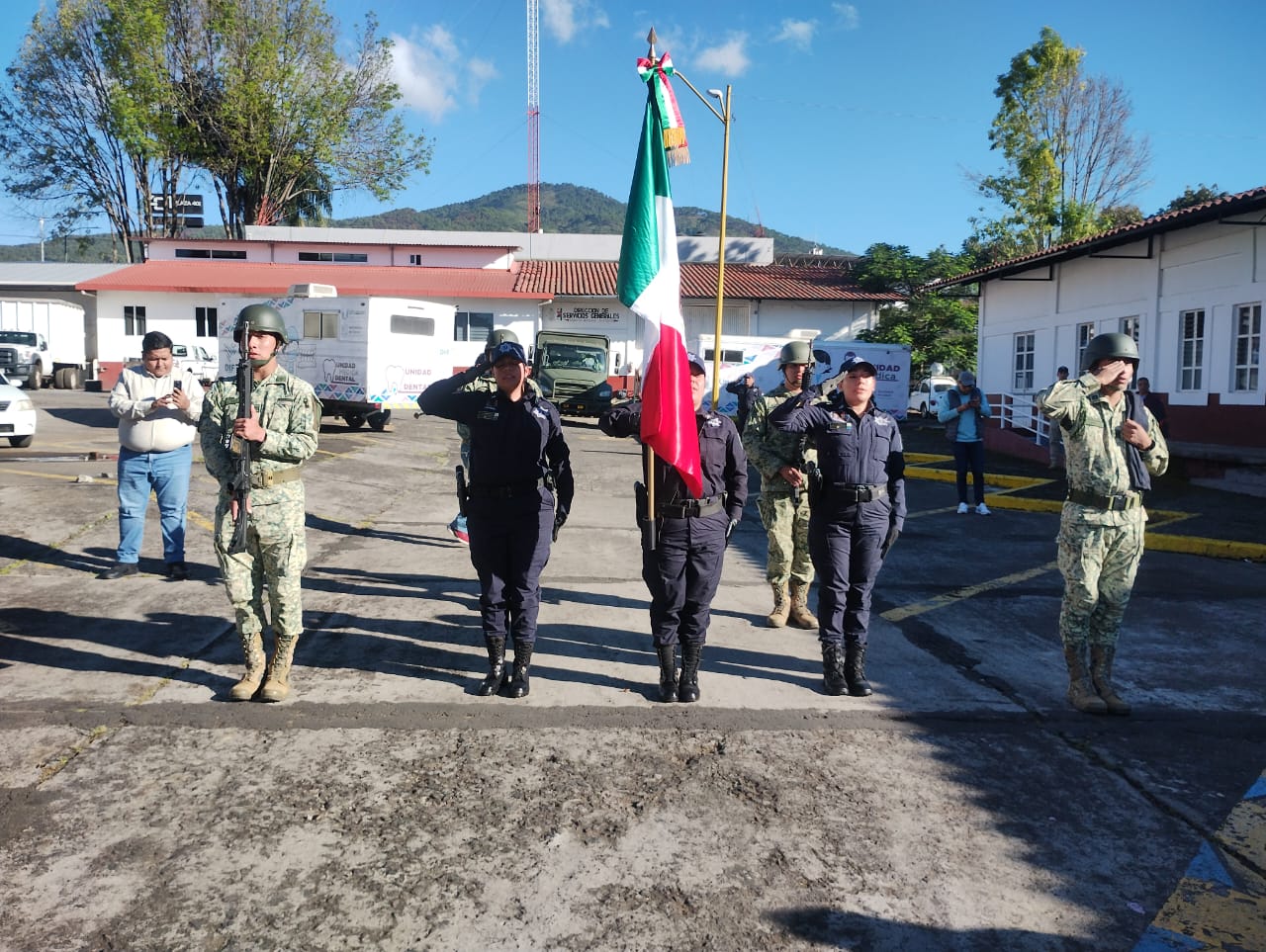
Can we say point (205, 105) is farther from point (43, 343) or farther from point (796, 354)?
point (796, 354)

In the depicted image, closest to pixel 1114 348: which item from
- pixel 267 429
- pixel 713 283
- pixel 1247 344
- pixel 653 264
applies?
pixel 653 264

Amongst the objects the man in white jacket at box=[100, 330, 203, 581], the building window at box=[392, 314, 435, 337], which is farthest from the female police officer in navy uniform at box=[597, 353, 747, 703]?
the building window at box=[392, 314, 435, 337]

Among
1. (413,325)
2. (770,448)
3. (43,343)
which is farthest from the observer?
(43,343)

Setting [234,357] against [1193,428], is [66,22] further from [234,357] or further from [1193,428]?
[1193,428]

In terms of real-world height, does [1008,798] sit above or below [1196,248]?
below

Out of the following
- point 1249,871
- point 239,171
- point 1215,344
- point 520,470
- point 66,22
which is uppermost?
point 66,22

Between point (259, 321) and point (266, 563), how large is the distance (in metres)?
1.28

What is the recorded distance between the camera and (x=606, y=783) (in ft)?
13.1

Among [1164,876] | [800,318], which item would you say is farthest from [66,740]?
[800,318]

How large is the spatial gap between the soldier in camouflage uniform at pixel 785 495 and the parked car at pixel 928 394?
27053 millimetres

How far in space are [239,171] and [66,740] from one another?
41.9m

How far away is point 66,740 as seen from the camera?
14.1ft

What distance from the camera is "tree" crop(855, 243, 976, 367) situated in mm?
35625

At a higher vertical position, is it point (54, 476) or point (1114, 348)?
point (1114, 348)
